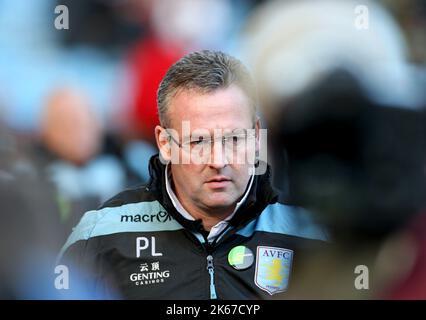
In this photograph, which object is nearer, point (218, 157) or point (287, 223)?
point (218, 157)

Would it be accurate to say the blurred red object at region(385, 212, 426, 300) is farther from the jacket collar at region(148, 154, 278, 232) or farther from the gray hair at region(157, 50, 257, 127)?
the gray hair at region(157, 50, 257, 127)

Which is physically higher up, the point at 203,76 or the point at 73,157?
the point at 203,76

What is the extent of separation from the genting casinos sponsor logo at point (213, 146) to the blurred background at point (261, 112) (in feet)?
0.39

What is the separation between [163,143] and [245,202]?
0.34 metres

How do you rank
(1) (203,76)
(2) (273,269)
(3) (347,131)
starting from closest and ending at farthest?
1. (1) (203,76)
2. (2) (273,269)
3. (3) (347,131)

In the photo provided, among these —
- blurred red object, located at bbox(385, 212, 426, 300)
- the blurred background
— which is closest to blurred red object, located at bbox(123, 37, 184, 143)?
the blurred background

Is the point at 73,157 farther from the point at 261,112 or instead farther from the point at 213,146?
the point at 261,112

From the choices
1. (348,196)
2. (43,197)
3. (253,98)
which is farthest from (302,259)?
(43,197)

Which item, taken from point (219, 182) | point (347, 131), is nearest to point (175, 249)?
point (219, 182)

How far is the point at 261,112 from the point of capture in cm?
236

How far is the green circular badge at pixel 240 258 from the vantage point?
88.5 inches

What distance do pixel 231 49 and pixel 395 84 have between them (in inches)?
23.1
